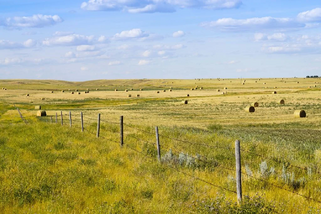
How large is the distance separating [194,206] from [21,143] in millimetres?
11753

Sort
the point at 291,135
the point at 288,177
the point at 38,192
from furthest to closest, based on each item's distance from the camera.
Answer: the point at 291,135 < the point at 288,177 < the point at 38,192

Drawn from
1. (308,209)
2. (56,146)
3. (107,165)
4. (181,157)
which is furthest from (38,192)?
(56,146)

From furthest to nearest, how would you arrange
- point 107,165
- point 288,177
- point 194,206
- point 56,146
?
1. point 56,146
2. point 107,165
3. point 288,177
4. point 194,206

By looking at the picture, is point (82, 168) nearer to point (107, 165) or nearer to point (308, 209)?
point (107, 165)

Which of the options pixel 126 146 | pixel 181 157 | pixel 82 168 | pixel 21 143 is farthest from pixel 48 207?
pixel 21 143

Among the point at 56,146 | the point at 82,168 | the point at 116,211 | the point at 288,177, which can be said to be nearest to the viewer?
the point at 116,211

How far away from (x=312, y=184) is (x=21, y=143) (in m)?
12.7

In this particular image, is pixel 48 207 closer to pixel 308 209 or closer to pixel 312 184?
pixel 308 209

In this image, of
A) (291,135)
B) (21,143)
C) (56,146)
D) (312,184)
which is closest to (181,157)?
(312,184)

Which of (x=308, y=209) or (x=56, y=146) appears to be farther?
(x=56, y=146)

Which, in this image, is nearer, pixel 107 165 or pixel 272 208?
pixel 272 208

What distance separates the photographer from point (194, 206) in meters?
7.70

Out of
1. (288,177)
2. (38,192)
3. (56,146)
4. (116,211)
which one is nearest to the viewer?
(116,211)

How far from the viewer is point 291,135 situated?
78.6 feet
